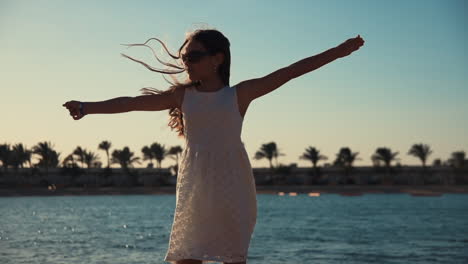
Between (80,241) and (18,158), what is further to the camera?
(18,158)

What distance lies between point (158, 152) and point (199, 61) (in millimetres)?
118207

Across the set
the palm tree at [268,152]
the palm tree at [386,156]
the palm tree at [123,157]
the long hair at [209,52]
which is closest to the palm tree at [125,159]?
the palm tree at [123,157]

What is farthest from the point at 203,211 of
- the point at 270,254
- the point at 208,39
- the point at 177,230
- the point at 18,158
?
the point at 18,158

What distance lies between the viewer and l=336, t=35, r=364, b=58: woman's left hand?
10.1ft

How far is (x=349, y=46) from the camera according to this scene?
3107 millimetres

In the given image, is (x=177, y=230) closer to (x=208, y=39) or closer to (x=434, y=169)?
(x=208, y=39)

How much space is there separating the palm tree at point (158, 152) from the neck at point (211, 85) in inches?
4649

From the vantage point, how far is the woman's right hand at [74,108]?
2.96 meters

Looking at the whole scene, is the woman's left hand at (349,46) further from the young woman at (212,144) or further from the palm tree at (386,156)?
the palm tree at (386,156)

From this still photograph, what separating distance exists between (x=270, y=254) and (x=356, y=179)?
99963 millimetres

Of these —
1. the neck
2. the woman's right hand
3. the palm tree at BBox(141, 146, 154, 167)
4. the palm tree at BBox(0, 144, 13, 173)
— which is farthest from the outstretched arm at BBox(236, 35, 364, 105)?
the palm tree at BBox(141, 146, 154, 167)

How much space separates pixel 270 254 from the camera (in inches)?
810

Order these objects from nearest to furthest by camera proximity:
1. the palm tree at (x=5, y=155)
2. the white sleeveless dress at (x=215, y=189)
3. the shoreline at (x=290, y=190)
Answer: the white sleeveless dress at (x=215, y=189) → the shoreline at (x=290, y=190) → the palm tree at (x=5, y=155)

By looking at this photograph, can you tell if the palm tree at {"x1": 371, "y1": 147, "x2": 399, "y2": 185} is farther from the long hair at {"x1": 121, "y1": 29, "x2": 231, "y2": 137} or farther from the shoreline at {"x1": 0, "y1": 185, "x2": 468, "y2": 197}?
the long hair at {"x1": 121, "y1": 29, "x2": 231, "y2": 137}
